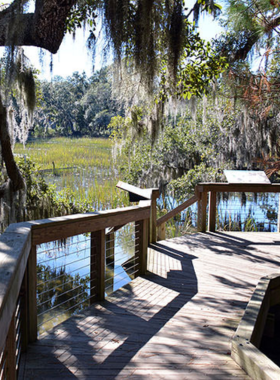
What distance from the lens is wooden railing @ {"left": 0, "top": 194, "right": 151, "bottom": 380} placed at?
121cm

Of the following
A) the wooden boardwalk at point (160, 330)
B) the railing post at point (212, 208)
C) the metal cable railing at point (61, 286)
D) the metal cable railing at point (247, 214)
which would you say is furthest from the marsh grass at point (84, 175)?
the wooden boardwalk at point (160, 330)

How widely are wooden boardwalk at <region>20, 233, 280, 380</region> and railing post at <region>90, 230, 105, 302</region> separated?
140mm

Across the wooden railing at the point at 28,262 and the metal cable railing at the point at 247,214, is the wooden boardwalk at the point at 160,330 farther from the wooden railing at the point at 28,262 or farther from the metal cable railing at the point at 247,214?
the metal cable railing at the point at 247,214

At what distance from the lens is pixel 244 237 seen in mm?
6164

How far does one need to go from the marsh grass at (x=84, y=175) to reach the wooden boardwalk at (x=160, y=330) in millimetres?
6679

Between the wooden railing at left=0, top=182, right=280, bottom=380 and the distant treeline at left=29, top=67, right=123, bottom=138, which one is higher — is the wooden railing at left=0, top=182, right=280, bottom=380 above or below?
below

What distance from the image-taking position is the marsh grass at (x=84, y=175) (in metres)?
11.6

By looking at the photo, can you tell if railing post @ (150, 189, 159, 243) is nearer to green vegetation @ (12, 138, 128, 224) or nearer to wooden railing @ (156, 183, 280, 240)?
wooden railing @ (156, 183, 280, 240)

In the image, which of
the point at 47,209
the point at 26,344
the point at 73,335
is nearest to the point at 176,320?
the point at 73,335

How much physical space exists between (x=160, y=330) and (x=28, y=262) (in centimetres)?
110

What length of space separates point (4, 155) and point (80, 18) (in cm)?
243

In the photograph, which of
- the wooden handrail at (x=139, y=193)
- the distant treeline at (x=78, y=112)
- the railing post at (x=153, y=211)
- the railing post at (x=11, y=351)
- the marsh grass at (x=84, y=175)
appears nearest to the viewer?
the railing post at (x=11, y=351)

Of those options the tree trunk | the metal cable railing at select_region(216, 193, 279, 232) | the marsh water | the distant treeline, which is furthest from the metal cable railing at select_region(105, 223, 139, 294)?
the distant treeline

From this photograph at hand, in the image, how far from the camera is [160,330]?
2.64m
